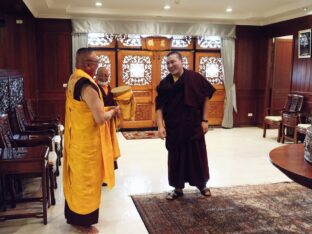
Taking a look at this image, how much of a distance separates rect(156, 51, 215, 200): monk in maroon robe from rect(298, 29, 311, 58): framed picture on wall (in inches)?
151

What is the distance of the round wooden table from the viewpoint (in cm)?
179

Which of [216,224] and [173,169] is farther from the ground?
[173,169]

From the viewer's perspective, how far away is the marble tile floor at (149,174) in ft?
9.19

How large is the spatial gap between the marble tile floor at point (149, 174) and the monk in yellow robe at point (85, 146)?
0.82 ft

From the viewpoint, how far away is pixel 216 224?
110 inches

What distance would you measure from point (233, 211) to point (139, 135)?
4003mm

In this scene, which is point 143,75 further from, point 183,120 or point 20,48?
point 183,120

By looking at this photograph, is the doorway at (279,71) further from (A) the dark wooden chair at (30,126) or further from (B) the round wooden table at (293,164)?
(B) the round wooden table at (293,164)

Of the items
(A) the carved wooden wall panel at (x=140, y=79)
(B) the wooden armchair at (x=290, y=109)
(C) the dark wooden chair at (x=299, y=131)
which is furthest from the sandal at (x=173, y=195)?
(A) the carved wooden wall panel at (x=140, y=79)

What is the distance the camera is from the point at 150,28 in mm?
7039

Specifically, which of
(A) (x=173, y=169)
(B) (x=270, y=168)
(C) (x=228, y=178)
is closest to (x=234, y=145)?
(B) (x=270, y=168)

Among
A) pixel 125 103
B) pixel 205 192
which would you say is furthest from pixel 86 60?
pixel 205 192

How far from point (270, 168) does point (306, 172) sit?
2858 mm

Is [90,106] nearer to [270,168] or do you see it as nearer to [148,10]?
[270,168]
